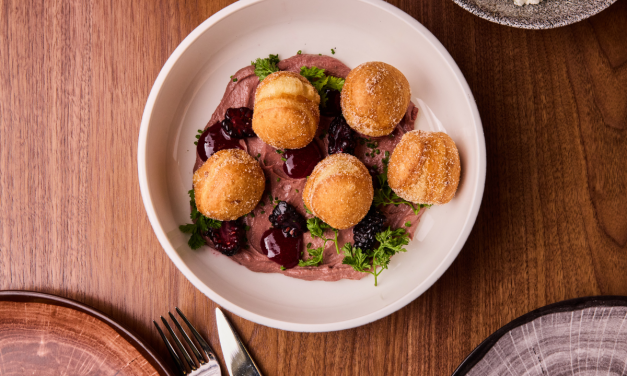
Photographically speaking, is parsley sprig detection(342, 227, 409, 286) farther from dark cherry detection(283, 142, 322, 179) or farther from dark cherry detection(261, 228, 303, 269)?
dark cherry detection(283, 142, 322, 179)

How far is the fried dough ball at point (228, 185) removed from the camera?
1431 mm

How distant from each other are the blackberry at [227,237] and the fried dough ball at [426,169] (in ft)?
2.31

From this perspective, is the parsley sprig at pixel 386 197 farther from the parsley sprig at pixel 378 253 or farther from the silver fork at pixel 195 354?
the silver fork at pixel 195 354

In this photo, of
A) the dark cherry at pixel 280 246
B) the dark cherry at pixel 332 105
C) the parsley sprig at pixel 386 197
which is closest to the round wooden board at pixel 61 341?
the dark cherry at pixel 280 246

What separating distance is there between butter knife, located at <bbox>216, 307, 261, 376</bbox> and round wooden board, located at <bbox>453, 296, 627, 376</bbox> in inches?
38.8

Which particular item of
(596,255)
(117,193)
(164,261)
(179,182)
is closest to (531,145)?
(596,255)

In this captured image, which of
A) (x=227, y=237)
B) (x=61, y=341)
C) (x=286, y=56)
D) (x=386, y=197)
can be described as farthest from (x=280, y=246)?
(x=61, y=341)

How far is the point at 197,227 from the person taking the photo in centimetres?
158

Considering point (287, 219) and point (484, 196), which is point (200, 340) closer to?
point (287, 219)

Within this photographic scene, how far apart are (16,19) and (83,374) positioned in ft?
5.53

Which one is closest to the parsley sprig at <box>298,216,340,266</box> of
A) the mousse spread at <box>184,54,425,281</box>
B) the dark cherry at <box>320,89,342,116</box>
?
the mousse spread at <box>184,54,425,281</box>

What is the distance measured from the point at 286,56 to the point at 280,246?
34.3 inches

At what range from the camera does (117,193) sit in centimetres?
165

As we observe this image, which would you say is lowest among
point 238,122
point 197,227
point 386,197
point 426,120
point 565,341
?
point 565,341
